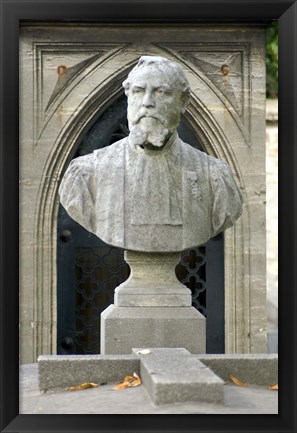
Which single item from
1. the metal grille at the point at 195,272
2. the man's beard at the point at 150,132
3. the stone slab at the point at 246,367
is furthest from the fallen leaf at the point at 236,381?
the metal grille at the point at 195,272

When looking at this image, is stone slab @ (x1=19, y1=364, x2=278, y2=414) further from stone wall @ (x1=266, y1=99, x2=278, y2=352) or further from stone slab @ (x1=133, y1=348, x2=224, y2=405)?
stone wall @ (x1=266, y1=99, x2=278, y2=352)

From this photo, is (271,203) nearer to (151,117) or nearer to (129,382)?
(151,117)

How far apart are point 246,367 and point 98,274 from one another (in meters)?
5.11

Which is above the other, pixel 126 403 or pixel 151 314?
pixel 151 314

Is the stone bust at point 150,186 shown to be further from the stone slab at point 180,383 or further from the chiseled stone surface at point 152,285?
the stone slab at point 180,383

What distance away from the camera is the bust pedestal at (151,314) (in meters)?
6.21

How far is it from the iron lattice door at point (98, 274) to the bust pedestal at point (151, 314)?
441cm

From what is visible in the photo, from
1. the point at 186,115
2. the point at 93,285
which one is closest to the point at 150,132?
the point at 186,115

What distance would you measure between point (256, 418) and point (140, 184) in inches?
77.6

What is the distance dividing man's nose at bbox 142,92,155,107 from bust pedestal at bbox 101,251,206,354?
33.9 inches

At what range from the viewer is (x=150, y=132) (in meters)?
6.15

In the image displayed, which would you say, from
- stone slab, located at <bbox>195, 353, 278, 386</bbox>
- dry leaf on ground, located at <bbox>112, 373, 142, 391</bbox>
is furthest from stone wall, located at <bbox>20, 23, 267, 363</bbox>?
dry leaf on ground, located at <bbox>112, 373, 142, 391</bbox>
